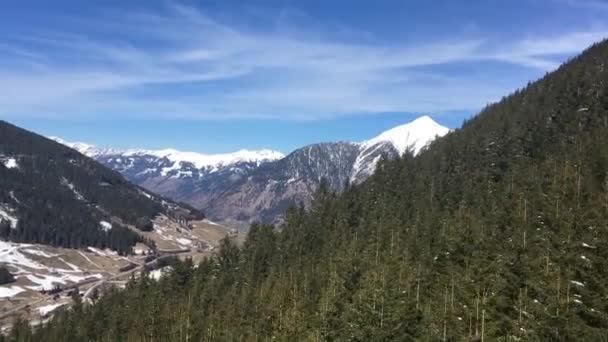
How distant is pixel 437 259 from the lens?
2884 inches

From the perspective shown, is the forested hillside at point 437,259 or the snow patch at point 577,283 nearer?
the snow patch at point 577,283

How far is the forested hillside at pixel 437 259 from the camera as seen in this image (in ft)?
145

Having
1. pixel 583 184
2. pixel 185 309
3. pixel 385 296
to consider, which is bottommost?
pixel 185 309

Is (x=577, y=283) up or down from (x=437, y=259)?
up

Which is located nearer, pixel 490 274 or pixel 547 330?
pixel 547 330

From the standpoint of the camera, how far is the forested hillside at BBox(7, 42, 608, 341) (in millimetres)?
44125

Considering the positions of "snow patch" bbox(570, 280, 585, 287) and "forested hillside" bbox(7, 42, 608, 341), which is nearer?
"snow patch" bbox(570, 280, 585, 287)

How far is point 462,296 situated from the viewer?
48.2m

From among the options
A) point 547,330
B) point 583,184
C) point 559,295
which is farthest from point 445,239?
point 547,330

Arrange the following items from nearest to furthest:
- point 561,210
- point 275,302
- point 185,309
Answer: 1. point 561,210
2. point 275,302
3. point 185,309

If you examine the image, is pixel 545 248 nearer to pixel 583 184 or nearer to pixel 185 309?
pixel 583 184

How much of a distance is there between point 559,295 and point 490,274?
37.7ft

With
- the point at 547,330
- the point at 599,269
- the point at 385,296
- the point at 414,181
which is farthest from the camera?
the point at 414,181

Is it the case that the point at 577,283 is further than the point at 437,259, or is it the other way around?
the point at 437,259
